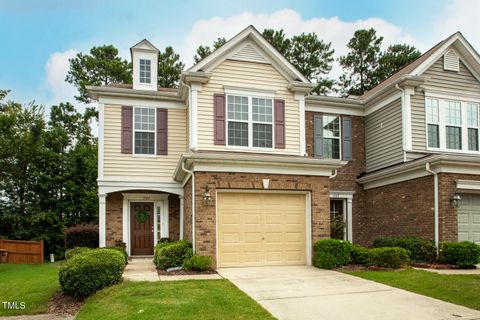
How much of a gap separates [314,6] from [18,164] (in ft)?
57.6

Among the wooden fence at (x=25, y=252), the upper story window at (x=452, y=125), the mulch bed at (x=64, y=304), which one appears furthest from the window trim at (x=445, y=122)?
the wooden fence at (x=25, y=252)

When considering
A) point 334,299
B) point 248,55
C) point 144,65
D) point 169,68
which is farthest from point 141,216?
point 169,68

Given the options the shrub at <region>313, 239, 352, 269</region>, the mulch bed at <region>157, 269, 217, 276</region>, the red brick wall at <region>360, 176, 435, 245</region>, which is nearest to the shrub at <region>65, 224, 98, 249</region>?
the mulch bed at <region>157, 269, 217, 276</region>

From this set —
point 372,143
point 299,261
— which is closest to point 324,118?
point 372,143

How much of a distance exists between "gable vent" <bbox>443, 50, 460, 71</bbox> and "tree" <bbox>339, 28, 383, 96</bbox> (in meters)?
16.9

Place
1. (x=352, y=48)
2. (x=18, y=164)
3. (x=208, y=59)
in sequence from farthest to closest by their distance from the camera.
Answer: (x=352, y=48) < (x=18, y=164) < (x=208, y=59)

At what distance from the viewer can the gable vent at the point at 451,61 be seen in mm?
17234

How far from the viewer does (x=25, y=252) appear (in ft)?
62.2

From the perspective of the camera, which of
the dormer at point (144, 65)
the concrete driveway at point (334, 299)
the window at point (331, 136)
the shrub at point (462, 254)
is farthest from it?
the window at point (331, 136)

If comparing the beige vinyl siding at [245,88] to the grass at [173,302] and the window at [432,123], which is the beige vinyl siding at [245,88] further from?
the grass at [173,302]

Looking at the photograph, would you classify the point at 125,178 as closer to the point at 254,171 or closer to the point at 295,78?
the point at 254,171

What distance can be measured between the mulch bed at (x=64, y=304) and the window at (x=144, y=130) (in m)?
7.83

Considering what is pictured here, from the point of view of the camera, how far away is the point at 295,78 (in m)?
16.6

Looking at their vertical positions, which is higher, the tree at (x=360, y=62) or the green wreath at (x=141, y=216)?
the tree at (x=360, y=62)
